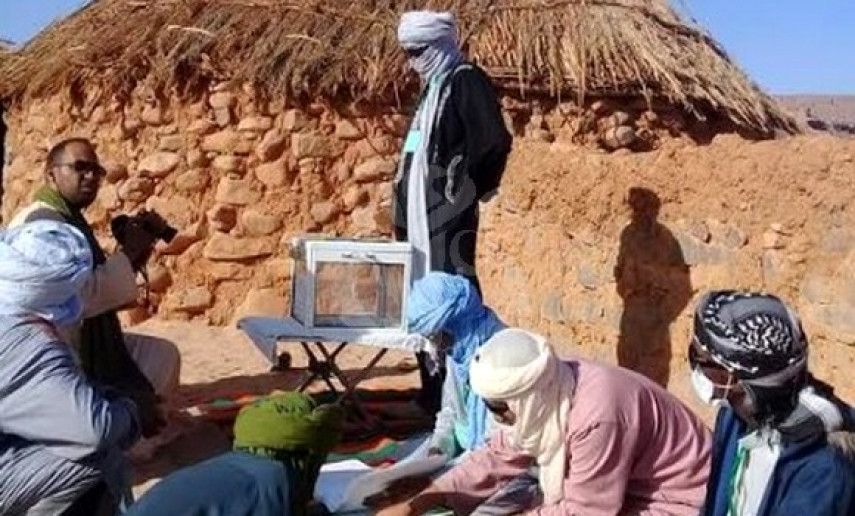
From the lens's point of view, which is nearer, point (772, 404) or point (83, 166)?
point (772, 404)

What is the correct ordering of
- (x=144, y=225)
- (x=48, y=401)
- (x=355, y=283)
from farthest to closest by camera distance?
(x=355, y=283), (x=144, y=225), (x=48, y=401)

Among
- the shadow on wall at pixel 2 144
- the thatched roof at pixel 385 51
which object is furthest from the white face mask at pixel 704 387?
the shadow on wall at pixel 2 144

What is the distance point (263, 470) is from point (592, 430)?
85 centimetres

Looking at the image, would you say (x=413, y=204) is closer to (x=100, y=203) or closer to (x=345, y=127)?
(x=345, y=127)

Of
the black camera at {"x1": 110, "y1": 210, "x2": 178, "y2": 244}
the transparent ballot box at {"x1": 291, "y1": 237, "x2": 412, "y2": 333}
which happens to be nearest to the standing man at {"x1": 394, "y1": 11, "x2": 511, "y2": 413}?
the transparent ballot box at {"x1": 291, "y1": 237, "x2": 412, "y2": 333}

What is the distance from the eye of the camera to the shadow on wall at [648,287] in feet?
19.9

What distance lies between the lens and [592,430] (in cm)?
329

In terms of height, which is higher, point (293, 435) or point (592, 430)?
point (293, 435)

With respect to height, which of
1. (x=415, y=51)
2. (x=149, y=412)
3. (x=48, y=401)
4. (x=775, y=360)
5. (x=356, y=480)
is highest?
(x=415, y=51)

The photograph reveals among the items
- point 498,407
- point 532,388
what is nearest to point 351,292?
point 498,407

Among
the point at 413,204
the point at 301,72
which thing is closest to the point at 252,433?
the point at 413,204

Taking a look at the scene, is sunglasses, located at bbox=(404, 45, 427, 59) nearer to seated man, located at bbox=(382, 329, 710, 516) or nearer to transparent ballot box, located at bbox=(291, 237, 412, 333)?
transparent ballot box, located at bbox=(291, 237, 412, 333)

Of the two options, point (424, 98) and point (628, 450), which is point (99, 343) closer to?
point (424, 98)

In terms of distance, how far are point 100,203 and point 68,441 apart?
21.6 feet
